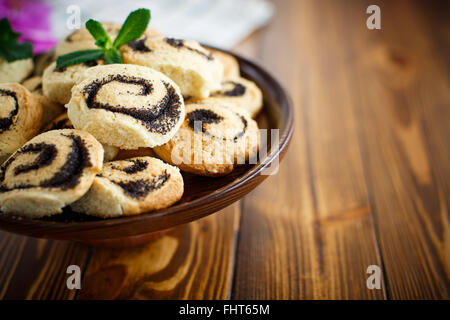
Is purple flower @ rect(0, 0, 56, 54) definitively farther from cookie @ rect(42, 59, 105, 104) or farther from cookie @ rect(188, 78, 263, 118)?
cookie @ rect(188, 78, 263, 118)

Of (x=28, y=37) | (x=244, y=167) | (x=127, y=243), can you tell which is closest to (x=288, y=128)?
(x=244, y=167)

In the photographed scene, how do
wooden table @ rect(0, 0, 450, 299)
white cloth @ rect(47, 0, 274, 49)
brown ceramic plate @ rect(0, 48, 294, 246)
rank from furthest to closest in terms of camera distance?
white cloth @ rect(47, 0, 274, 49)
wooden table @ rect(0, 0, 450, 299)
brown ceramic plate @ rect(0, 48, 294, 246)

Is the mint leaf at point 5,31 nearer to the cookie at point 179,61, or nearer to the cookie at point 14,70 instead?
the cookie at point 14,70

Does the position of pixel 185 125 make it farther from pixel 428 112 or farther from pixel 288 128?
pixel 428 112

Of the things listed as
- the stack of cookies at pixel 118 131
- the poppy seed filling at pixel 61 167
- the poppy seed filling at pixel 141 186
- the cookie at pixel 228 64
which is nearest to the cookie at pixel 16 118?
the stack of cookies at pixel 118 131

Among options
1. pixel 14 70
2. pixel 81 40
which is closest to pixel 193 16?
pixel 81 40

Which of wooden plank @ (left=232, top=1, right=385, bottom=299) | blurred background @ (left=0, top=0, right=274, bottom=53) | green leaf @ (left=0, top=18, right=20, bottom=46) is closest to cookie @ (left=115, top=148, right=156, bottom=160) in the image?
wooden plank @ (left=232, top=1, right=385, bottom=299)
